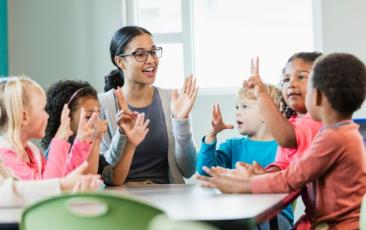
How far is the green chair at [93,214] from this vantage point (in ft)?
3.94

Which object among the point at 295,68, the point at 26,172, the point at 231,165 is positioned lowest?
the point at 231,165

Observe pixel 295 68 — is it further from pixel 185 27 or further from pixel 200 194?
pixel 185 27

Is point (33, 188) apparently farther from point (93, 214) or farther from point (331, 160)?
point (331, 160)

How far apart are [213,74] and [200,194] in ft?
9.62

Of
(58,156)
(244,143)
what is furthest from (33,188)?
(244,143)

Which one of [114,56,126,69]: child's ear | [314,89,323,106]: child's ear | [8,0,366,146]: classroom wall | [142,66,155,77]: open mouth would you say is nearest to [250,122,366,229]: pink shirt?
[314,89,323,106]: child's ear

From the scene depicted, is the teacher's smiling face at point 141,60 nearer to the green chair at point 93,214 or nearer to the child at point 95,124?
the child at point 95,124

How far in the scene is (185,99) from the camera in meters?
2.74

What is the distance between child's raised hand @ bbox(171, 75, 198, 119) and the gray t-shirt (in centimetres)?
12

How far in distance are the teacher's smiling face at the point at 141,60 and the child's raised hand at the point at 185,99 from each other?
20 centimetres

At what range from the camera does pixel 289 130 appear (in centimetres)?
224

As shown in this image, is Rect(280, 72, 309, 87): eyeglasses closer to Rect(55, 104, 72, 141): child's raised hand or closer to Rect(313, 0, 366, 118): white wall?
Rect(55, 104, 72, 141): child's raised hand

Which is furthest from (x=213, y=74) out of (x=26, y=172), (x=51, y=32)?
(x=26, y=172)

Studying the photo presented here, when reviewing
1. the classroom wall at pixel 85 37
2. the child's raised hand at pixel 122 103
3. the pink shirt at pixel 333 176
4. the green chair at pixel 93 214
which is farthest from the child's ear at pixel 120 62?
the classroom wall at pixel 85 37
